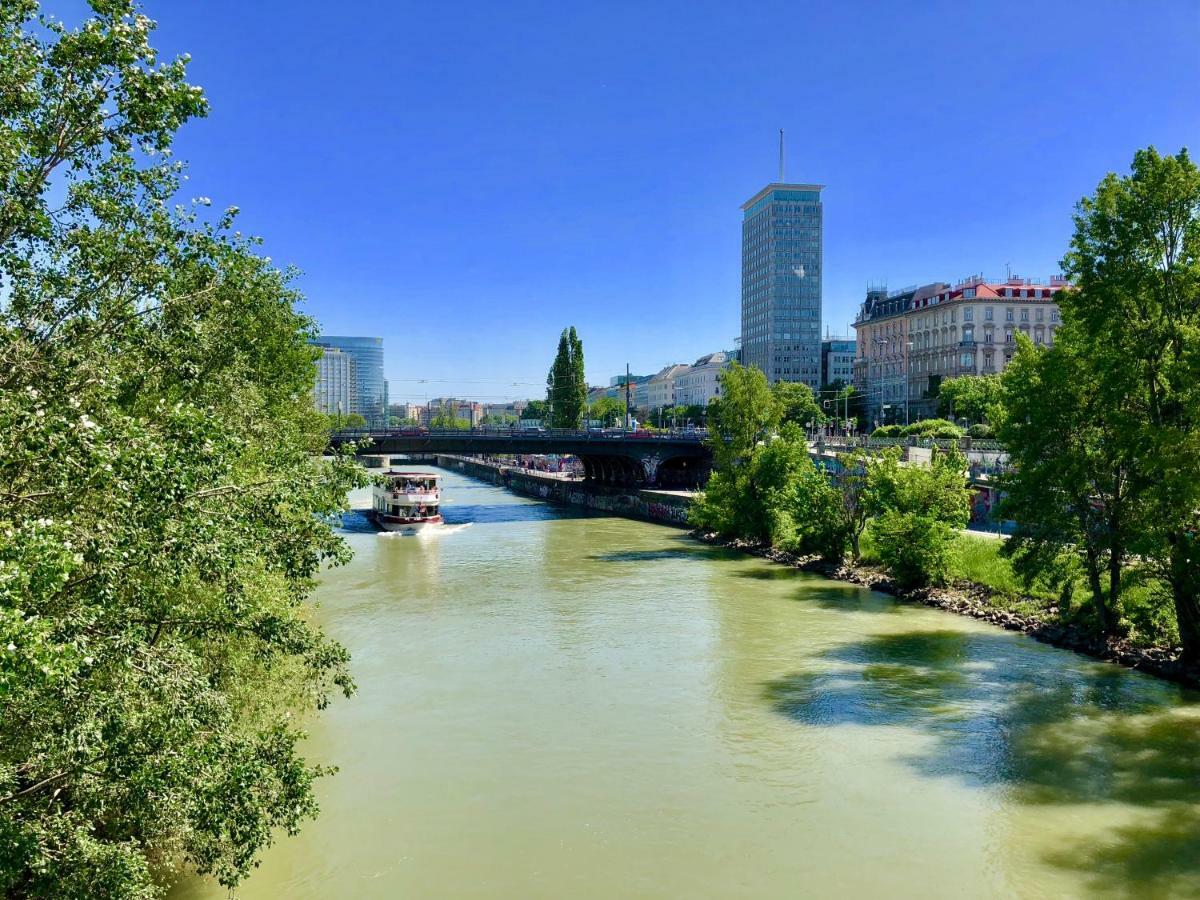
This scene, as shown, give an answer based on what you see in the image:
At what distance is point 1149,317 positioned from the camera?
2323cm

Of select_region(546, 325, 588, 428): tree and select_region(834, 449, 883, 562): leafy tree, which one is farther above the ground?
select_region(546, 325, 588, 428): tree

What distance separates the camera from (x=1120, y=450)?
23547 mm

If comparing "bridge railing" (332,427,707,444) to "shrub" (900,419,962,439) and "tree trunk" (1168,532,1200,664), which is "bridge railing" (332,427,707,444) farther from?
"tree trunk" (1168,532,1200,664)

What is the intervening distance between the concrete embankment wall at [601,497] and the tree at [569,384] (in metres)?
9.00

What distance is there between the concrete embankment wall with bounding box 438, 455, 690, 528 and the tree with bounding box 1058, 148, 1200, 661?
126ft

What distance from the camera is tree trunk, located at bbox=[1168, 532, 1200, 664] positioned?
70.1ft

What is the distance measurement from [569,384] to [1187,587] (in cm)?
9095

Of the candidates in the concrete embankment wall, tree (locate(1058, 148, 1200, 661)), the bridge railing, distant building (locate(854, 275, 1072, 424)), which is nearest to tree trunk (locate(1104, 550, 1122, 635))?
tree (locate(1058, 148, 1200, 661))

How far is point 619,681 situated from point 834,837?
9437 mm

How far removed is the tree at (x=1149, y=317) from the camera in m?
21.7

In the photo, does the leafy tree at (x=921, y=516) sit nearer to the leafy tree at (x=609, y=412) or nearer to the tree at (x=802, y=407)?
the tree at (x=802, y=407)

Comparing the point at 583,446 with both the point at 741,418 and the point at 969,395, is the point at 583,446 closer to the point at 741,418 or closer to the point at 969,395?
the point at 741,418

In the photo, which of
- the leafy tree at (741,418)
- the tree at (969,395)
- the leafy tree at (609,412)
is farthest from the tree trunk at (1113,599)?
the leafy tree at (609,412)

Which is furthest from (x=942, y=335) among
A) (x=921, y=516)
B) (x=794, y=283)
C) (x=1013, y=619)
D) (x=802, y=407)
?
(x=1013, y=619)
